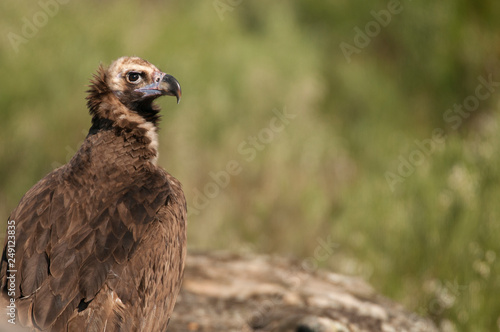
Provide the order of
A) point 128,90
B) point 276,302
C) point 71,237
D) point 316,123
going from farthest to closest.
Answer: point 316,123
point 276,302
point 128,90
point 71,237

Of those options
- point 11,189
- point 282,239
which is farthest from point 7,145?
point 282,239

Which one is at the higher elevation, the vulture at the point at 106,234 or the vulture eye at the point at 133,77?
the vulture eye at the point at 133,77

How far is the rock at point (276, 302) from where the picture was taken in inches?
213

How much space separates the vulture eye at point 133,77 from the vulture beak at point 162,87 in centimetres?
6

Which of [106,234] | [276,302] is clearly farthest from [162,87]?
[276,302]

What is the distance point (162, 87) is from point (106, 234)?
0.98 metres

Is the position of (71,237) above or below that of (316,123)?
below

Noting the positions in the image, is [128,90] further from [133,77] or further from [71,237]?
[71,237]

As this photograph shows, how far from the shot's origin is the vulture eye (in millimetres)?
4527

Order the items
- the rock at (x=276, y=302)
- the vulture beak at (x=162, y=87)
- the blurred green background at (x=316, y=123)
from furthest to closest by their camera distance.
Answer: the blurred green background at (x=316, y=123) < the rock at (x=276, y=302) < the vulture beak at (x=162, y=87)

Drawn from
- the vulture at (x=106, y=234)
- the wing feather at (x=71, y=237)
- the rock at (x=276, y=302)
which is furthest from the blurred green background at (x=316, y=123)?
the wing feather at (x=71, y=237)

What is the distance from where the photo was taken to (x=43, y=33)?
968 centimetres

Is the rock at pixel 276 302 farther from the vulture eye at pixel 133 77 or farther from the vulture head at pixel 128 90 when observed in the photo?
the vulture eye at pixel 133 77

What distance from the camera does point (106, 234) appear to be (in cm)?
396
